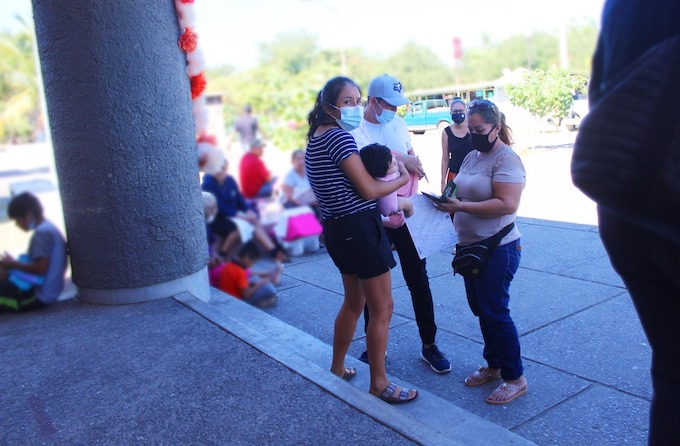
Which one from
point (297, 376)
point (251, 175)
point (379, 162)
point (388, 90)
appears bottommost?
point (297, 376)

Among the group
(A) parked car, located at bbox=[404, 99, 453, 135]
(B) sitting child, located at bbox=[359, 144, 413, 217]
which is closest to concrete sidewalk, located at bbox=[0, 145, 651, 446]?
(B) sitting child, located at bbox=[359, 144, 413, 217]

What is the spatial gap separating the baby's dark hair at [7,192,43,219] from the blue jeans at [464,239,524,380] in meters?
3.31

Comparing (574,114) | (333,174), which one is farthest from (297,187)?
(574,114)

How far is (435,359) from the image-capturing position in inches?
167

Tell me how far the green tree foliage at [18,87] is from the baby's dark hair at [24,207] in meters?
0.57

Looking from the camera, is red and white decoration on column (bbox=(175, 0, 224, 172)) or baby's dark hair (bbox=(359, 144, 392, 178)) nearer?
baby's dark hair (bbox=(359, 144, 392, 178))

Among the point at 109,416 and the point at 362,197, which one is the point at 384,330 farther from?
the point at 109,416

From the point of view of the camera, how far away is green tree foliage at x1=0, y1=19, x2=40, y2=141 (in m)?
5.16

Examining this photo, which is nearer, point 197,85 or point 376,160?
point 376,160

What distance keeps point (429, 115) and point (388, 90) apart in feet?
10.4

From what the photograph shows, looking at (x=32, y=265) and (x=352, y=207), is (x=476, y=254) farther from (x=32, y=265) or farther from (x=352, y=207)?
(x=32, y=265)

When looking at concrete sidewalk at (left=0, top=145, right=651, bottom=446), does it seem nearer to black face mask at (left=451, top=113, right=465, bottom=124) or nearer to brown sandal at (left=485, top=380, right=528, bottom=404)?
brown sandal at (left=485, top=380, right=528, bottom=404)

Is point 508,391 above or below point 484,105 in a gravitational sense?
below

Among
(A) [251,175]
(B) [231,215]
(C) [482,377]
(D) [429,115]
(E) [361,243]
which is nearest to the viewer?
(E) [361,243]
